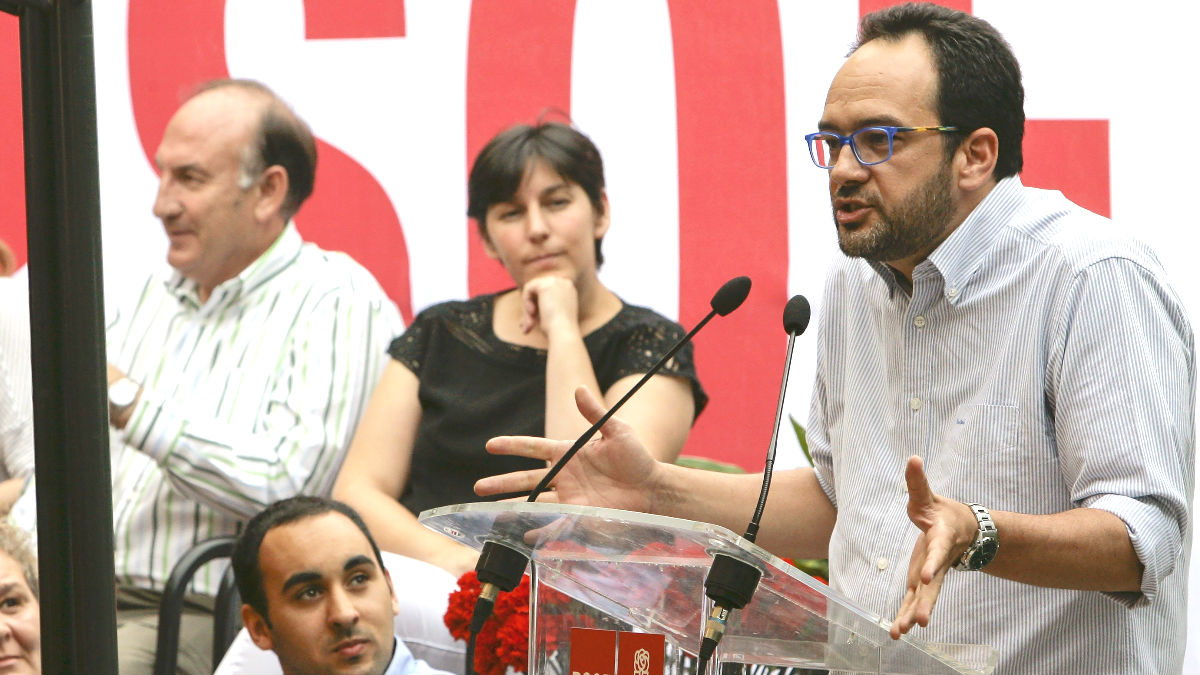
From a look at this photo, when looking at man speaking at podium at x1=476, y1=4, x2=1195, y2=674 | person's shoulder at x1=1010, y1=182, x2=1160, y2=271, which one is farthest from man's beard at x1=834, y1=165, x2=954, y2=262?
person's shoulder at x1=1010, y1=182, x2=1160, y2=271

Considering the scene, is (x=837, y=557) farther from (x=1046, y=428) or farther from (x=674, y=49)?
(x=674, y=49)

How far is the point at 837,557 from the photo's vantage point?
6.82 ft

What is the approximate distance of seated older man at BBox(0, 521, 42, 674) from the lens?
2.53 metres

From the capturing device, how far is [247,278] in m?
3.42

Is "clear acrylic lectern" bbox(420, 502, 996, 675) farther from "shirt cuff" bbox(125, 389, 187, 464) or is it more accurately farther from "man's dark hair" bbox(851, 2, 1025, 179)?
"shirt cuff" bbox(125, 389, 187, 464)

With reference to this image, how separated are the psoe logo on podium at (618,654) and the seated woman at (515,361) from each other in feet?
4.80

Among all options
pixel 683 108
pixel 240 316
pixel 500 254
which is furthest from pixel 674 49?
pixel 240 316

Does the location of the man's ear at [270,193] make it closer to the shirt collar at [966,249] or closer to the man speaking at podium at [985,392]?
the man speaking at podium at [985,392]

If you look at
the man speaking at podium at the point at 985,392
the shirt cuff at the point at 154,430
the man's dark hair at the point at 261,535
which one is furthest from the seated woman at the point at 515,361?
the man speaking at podium at the point at 985,392

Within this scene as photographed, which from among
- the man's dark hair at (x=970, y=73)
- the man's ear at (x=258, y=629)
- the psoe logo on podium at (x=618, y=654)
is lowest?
the man's ear at (x=258, y=629)

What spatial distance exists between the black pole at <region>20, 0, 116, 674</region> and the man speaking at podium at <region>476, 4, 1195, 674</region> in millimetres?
662

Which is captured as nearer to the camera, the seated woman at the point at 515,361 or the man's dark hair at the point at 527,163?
the seated woman at the point at 515,361

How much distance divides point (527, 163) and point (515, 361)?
0.48 meters

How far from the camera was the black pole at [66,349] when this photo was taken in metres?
1.02
